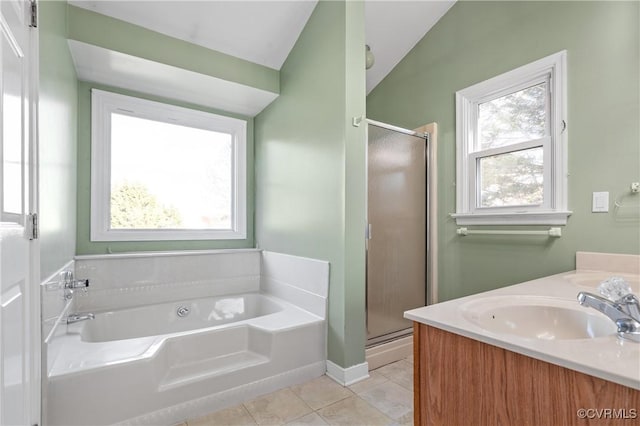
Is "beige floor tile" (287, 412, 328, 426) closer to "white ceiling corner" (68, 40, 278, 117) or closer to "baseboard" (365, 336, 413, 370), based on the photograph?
"baseboard" (365, 336, 413, 370)

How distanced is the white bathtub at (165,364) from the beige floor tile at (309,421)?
347mm

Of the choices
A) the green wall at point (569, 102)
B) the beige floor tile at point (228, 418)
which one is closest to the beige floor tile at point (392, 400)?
the beige floor tile at point (228, 418)

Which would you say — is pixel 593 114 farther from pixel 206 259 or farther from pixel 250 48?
pixel 206 259

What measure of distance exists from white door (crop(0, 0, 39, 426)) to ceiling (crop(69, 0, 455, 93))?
1.29m

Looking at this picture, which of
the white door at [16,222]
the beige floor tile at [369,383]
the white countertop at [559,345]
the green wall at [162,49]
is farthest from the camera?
the green wall at [162,49]

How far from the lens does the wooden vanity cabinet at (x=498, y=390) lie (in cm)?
60

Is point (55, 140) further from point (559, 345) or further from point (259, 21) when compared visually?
point (559, 345)

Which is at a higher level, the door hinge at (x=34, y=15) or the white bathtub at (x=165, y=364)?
the door hinge at (x=34, y=15)

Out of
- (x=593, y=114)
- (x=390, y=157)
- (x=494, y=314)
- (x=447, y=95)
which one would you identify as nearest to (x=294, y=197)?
(x=390, y=157)

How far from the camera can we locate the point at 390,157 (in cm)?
247

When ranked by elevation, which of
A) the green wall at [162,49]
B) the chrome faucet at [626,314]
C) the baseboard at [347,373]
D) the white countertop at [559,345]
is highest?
the green wall at [162,49]

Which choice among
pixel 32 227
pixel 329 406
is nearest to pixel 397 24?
pixel 32 227

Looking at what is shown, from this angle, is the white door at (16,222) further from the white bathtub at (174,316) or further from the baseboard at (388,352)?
A: the baseboard at (388,352)

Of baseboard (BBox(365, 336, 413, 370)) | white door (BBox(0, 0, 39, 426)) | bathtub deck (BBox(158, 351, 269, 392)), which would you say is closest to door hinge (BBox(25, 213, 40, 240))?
white door (BBox(0, 0, 39, 426))
